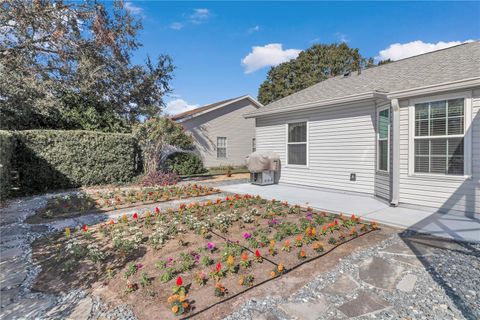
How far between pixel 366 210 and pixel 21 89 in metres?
12.0

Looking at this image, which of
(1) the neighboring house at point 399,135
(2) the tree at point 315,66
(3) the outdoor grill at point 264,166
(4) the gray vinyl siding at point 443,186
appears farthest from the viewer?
(2) the tree at point 315,66

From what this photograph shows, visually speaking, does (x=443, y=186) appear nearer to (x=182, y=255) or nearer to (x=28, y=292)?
(x=182, y=255)

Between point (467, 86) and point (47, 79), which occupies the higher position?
point (47, 79)

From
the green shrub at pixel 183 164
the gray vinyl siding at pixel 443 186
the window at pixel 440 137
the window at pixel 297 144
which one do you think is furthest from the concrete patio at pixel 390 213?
the green shrub at pixel 183 164

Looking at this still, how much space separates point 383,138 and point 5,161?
974cm

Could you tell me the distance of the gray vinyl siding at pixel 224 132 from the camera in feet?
48.3

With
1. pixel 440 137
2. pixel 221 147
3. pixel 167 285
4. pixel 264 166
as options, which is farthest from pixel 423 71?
pixel 221 147

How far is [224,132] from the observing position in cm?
1577

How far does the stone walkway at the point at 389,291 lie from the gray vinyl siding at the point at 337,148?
12.1 feet

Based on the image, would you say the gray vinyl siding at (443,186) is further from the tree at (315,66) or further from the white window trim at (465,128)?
the tree at (315,66)

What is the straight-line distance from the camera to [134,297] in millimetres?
2141

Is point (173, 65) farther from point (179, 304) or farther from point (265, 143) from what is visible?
point (179, 304)

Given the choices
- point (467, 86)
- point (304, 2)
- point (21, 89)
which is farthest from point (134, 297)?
point (304, 2)

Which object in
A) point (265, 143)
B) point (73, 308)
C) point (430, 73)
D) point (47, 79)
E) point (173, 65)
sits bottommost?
point (73, 308)
